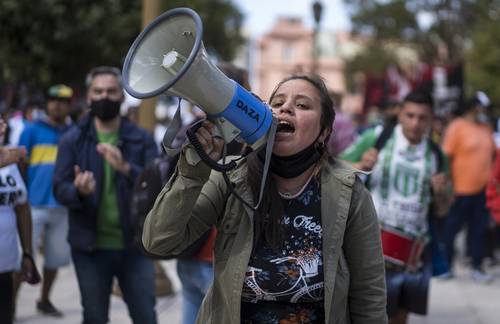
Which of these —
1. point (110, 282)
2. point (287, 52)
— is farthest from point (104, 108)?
point (287, 52)

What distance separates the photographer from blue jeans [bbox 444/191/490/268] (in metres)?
8.41

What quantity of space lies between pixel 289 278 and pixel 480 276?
6.11 m

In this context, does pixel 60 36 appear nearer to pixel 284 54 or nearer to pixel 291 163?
pixel 291 163

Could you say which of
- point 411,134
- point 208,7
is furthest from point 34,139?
point 208,7

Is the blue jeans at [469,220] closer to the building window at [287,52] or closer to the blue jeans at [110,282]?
the blue jeans at [110,282]

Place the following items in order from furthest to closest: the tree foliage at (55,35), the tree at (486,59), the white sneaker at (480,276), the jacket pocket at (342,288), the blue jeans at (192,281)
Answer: the tree at (486,59)
the tree foliage at (55,35)
the white sneaker at (480,276)
the blue jeans at (192,281)
the jacket pocket at (342,288)

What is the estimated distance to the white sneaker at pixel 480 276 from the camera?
26.2 feet

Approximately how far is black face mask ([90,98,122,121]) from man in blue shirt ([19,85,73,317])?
183 centimetres

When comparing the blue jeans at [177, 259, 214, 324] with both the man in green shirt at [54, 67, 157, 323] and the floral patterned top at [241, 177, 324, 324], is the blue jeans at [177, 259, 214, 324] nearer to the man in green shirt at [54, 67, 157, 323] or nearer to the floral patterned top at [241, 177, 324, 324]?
the man in green shirt at [54, 67, 157, 323]

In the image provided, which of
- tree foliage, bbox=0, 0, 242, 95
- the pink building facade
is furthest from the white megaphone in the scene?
the pink building facade

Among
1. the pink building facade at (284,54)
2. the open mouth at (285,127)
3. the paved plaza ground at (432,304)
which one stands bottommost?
the paved plaza ground at (432,304)

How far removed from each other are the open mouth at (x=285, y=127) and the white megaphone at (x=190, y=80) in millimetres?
169

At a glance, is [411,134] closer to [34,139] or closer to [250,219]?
[250,219]

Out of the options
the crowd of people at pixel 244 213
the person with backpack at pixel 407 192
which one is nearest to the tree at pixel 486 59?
the crowd of people at pixel 244 213
